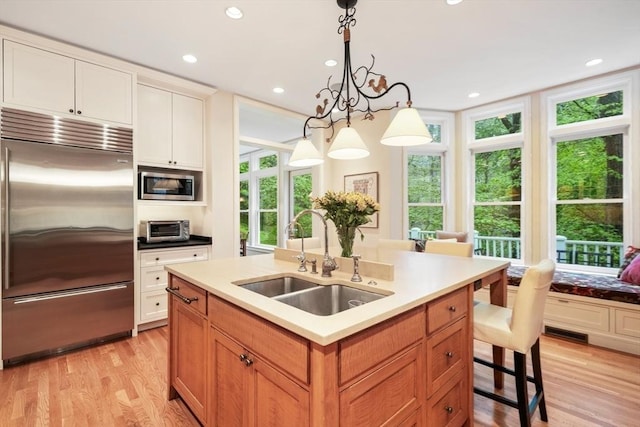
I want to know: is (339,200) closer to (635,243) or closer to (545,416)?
(545,416)

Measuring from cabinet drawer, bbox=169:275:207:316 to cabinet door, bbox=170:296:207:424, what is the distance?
0.03 m

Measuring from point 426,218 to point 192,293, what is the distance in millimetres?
3976

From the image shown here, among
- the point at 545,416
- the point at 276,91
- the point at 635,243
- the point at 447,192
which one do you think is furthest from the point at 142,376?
the point at 635,243

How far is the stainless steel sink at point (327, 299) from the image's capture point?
1.51 metres

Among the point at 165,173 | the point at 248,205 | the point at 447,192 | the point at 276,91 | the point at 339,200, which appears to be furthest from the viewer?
the point at 248,205

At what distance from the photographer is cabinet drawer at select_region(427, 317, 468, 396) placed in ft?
4.53

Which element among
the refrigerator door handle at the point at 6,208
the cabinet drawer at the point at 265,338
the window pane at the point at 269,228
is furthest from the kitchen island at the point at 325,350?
the window pane at the point at 269,228

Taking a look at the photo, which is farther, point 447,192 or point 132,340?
point 447,192

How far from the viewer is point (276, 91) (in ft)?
12.9

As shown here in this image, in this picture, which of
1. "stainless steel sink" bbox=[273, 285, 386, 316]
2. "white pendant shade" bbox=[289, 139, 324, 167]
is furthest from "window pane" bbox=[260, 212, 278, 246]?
"stainless steel sink" bbox=[273, 285, 386, 316]

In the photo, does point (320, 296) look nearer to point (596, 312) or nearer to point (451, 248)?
point (451, 248)

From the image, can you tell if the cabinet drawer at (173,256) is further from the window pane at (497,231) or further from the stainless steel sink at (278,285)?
the window pane at (497,231)

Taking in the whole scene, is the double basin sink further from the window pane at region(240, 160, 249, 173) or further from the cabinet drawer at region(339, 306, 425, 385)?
the window pane at region(240, 160, 249, 173)

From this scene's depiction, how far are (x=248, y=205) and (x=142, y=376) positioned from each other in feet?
16.2
